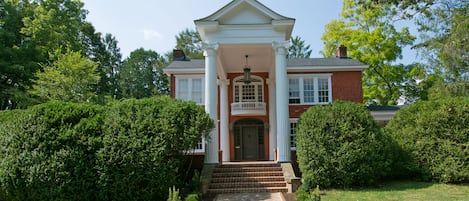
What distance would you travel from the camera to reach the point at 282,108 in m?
14.3

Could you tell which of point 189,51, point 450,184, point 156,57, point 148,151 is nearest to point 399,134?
point 450,184

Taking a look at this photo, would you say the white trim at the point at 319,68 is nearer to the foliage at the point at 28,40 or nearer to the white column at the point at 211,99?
the white column at the point at 211,99

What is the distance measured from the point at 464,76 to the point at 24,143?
21372mm

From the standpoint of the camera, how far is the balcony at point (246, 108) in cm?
1947

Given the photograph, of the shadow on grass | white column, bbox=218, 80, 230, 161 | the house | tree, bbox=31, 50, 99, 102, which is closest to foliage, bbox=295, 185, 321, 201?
the shadow on grass

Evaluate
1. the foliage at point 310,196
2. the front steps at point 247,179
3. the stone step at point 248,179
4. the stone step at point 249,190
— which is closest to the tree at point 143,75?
the front steps at point 247,179

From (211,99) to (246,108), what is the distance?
5.58 meters

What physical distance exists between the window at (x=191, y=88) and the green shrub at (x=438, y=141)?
10.5 m

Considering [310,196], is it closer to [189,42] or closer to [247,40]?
[247,40]

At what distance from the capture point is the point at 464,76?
19.7 metres

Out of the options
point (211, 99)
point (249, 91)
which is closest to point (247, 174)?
point (211, 99)

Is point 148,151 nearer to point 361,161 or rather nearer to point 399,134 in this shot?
point 361,161

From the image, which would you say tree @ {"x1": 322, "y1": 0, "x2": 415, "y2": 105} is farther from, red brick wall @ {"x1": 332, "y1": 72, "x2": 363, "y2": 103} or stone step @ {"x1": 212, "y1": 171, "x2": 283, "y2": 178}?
stone step @ {"x1": 212, "y1": 171, "x2": 283, "y2": 178}

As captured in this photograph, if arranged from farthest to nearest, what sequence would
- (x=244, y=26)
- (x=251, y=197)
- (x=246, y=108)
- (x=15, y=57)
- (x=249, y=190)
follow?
(x=15, y=57), (x=246, y=108), (x=244, y=26), (x=249, y=190), (x=251, y=197)
